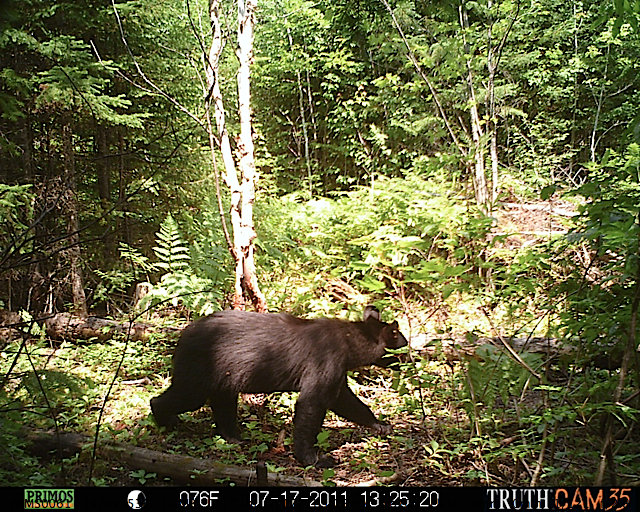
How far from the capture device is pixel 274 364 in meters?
3.18

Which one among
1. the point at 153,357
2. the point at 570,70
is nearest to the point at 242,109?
the point at 153,357

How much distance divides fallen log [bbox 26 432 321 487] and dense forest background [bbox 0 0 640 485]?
11 cm

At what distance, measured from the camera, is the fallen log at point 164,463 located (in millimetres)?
2777

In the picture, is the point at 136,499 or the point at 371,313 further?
the point at 371,313

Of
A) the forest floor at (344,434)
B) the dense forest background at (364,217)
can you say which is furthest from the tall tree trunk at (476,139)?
the forest floor at (344,434)

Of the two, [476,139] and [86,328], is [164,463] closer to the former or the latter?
[86,328]

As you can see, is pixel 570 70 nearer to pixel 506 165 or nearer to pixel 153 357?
pixel 506 165

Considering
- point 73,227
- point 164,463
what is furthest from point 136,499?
point 73,227

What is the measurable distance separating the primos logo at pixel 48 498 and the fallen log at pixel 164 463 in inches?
16.2

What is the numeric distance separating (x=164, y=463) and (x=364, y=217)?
3234 millimetres

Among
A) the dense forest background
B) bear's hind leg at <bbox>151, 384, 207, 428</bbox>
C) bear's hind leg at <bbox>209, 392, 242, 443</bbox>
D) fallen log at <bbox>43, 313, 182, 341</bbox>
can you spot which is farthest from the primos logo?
fallen log at <bbox>43, 313, 182, 341</bbox>

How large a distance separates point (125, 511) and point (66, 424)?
1059 mm

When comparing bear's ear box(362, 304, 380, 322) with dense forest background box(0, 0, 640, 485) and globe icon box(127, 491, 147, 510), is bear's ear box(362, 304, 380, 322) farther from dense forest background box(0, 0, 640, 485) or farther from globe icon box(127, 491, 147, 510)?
globe icon box(127, 491, 147, 510)

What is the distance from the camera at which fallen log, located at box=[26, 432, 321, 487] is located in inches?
109
